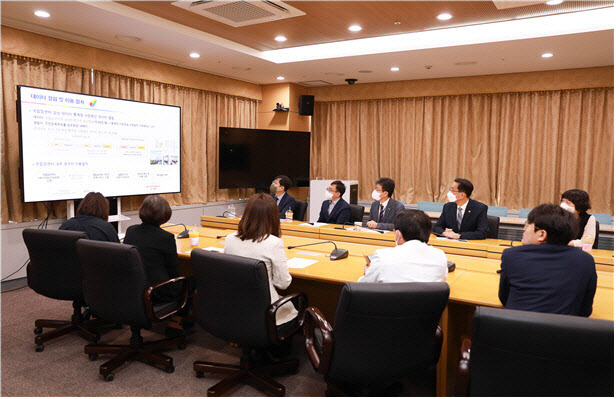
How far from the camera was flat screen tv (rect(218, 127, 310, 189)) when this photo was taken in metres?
6.68

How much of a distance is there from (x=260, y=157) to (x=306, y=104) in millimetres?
1273

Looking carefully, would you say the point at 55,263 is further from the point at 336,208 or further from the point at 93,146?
the point at 336,208

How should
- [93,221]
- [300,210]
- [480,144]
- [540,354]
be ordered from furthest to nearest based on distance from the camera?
1. [480,144]
2. [300,210]
3. [93,221]
4. [540,354]

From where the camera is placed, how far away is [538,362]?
1546 millimetres

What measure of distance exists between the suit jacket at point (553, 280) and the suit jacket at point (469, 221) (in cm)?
213

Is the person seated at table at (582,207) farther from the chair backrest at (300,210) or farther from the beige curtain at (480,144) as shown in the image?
the chair backrest at (300,210)

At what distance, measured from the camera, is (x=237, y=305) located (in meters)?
2.30

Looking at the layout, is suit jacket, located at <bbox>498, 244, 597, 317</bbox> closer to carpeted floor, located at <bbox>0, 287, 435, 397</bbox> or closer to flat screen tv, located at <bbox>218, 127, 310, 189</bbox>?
carpeted floor, located at <bbox>0, 287, 435, 397</bbox>

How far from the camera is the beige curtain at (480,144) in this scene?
614 centimetres

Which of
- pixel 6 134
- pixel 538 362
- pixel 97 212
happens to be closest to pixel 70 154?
pixel 6 134

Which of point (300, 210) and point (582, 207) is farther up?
point (582, 207)

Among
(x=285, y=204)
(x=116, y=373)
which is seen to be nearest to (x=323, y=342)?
(x=116, y=373)

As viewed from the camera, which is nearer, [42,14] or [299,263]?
[299,263]

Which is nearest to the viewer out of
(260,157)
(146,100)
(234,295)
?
(234,295)
